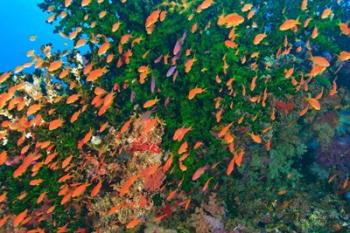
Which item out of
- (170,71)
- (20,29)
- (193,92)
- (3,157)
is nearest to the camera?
(193,92)

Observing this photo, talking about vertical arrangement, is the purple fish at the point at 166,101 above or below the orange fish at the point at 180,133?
above

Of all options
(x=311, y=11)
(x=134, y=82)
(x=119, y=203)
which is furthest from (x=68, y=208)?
(x=311, y=11)

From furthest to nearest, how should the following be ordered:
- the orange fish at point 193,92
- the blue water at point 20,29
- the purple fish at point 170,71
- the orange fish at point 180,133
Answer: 1. the blue water at point 20,29
2. the purple fish at point 170,71
3. the orange fish at point 193,92
4. the orange fish at point 180,133

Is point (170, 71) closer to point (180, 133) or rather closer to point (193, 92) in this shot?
point (193, 92)

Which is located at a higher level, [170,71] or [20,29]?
[20,29]

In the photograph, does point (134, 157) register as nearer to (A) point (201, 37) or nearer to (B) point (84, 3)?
(A) point (201, 37)

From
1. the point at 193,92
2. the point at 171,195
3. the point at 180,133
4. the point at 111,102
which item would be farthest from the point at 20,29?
the point at 171,195

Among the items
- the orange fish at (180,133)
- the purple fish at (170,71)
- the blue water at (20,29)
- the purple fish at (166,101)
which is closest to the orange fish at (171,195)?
the orange fish at (180,133)

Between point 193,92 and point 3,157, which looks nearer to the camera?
point 193,92

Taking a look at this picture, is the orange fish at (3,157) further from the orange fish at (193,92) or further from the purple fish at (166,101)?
the orange fish at (193,92)
